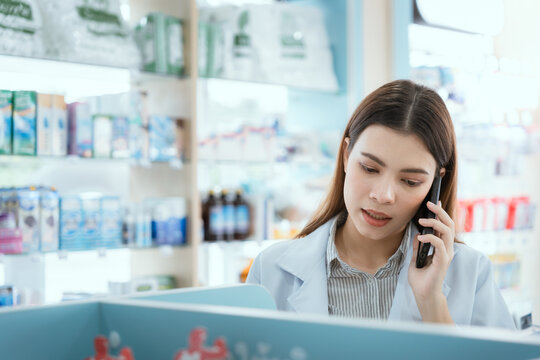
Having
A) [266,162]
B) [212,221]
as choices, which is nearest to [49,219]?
[212,221]

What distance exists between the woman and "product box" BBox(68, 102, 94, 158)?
75.1 inches

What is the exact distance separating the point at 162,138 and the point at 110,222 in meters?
0.61

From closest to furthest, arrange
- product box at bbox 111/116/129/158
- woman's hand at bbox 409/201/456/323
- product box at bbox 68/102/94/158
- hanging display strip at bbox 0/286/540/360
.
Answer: hanging display strip at bbox 0/286/540/360 → woman's hand at bbox 409/201/456/323 → product box at bbox 68/102/94/158 → product box at bbox 111/116/129/158

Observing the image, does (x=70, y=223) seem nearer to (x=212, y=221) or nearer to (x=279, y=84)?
(x=212, y=221)

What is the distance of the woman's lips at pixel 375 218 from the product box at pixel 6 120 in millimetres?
2231

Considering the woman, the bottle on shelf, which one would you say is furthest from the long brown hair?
the bottle on shelf

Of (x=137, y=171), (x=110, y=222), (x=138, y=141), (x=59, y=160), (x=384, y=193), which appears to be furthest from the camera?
(x=137, y=171)

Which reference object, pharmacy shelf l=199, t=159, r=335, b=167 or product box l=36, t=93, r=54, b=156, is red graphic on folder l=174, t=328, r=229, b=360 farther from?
pharmacy shelf l=199, t=159, r=335, b=167

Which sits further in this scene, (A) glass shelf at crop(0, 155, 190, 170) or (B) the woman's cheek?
(A) glass shelf at crop(0, 155, 190, 170)

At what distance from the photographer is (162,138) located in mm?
4012

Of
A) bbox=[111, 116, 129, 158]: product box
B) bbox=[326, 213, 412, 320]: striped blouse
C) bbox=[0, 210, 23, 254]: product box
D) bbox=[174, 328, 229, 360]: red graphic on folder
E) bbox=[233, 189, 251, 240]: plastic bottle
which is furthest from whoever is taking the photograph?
bbox=[233, 189, 251, 240]: plastic bottle

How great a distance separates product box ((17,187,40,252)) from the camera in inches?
135

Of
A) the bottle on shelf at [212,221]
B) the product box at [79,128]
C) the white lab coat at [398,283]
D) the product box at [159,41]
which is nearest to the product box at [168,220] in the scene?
the bottle on shelf at [212,221]

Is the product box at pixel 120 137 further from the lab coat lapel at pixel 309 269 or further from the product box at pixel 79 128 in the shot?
the lab coat lapel at pixel 309 269
